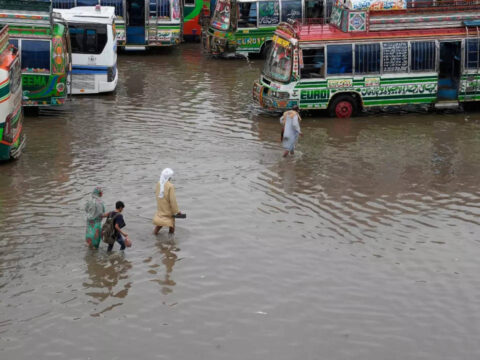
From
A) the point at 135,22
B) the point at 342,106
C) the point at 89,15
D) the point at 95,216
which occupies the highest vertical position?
the point at 135,22

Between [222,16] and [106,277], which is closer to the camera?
[106,277]

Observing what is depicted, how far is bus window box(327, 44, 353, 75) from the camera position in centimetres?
2045

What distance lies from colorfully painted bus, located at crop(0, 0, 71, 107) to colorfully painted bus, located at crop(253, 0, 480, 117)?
501 centimetres

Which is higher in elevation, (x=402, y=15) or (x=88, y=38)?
(x=402, y=15)

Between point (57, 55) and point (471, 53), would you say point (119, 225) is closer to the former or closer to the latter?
point (57, 55)

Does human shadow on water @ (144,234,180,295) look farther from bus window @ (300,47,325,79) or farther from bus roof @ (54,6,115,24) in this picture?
bus roof @ (54,6,115,24)

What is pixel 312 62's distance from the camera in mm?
20469

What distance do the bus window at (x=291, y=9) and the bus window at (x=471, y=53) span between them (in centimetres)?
806

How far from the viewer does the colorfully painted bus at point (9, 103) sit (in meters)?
15.5

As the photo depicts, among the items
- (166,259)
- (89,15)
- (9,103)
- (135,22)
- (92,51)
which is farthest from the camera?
(135,22)

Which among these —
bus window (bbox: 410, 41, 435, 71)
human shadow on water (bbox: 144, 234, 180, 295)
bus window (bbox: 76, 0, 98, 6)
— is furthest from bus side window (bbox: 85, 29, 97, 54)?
human shadow on water (bbox: 144, 234, 180, 295)

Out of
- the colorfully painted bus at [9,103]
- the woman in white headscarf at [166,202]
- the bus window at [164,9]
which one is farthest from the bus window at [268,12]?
the woman in white headscarf at [166,202]

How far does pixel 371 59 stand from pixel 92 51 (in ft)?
24.2

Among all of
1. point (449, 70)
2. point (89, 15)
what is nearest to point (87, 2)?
point (89, 15)
